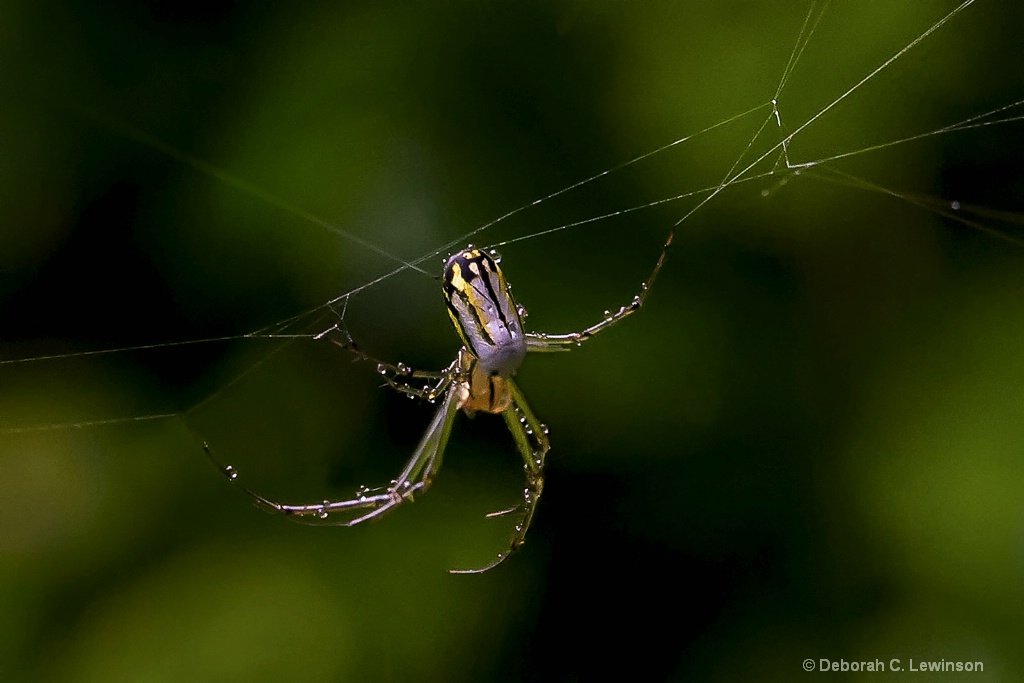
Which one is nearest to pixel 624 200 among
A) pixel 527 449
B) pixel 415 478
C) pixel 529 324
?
pixel 529 324

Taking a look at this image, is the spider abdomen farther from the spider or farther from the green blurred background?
the green blurred background

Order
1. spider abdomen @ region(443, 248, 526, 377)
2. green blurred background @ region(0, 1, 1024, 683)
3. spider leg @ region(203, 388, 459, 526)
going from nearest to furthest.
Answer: spider abdomen @ region(443, 248, 526, 377), spider leg @ region(203, 388, 459, 526), green blurred background @ region(0, 1, 1024, 683)

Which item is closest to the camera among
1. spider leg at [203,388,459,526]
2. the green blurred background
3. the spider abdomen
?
the spider abdomen

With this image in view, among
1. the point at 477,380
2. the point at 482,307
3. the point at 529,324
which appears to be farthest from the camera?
the point at 529,324

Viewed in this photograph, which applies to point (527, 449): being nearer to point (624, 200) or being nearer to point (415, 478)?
point (415, 478)

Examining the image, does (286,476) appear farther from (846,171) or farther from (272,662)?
(846,171)

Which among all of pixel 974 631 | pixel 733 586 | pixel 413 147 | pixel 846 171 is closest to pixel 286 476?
pixel 413 147

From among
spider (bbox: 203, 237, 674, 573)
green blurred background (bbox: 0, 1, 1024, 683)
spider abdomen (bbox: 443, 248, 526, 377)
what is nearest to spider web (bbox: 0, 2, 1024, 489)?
green blurred background (bbox: 0, 1, 1024, 683)
